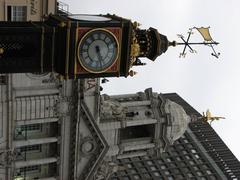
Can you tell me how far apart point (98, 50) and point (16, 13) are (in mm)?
19356

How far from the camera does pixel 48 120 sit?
165ft

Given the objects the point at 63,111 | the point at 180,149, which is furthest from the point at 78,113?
the point at 180,149

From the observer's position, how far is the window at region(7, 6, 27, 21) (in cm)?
4869

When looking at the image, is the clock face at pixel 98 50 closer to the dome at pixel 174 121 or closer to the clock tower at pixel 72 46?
the clock tower at pixel 72 46

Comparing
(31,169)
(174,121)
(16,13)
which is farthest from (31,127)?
(174,121)

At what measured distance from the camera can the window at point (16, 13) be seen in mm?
48688

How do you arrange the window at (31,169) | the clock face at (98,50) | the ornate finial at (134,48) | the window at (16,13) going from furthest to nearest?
1. the window at (31,169)
2. the window at (16,13)
3. the ornate finial at (134,48)
4. the clock face at (98,50)

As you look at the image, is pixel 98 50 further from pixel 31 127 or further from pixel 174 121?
pixel 174 121

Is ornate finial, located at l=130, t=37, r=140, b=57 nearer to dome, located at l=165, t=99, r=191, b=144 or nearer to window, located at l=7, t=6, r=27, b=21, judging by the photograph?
window, located at l=7, t=6, r=27, b=21

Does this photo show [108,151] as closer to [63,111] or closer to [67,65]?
[63,111]

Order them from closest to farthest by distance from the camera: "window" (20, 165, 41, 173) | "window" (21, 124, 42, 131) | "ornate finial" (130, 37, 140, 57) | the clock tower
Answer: the clock tower → "ornate finial" (130, 37, 140, 57) → "window" (21, 124, 42, 131) → "window" (20, 165, 41, 173)

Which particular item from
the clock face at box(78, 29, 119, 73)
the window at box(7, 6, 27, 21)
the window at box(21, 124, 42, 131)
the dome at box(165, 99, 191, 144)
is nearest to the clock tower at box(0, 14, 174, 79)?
the clock face at box(78, 29, 119, 73)

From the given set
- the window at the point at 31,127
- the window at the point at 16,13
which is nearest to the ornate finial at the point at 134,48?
the window at the point at 16,13

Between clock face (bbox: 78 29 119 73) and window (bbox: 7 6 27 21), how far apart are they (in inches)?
719
